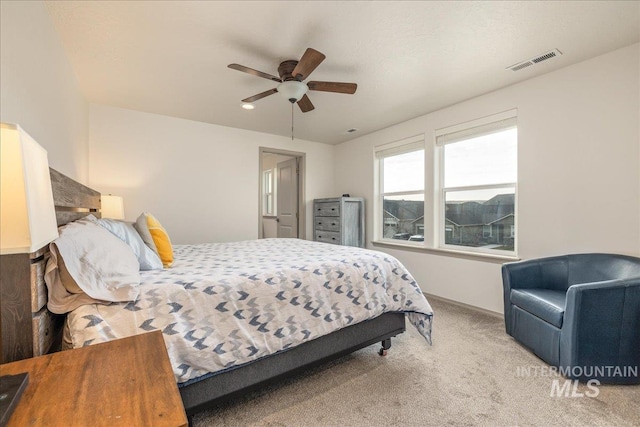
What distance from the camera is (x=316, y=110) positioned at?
357cm

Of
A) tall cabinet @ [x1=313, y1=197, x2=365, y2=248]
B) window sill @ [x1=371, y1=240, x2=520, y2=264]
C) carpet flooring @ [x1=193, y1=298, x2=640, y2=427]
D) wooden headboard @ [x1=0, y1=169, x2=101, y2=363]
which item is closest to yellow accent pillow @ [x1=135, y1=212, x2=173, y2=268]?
wooden headboard @ [x1=0, y1=169, x2=101, y2=363]

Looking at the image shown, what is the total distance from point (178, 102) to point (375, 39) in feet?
7.86

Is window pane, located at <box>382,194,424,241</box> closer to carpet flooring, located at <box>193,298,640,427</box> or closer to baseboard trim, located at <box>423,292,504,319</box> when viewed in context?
baseboard trim, located at <box>423,292,504,319</box>

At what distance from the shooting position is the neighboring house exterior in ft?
10.2

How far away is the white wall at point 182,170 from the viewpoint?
11.3 ft

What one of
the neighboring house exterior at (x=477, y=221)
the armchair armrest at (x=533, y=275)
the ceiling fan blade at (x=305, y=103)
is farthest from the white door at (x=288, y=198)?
the armchair armrest at (x=533, y=275)

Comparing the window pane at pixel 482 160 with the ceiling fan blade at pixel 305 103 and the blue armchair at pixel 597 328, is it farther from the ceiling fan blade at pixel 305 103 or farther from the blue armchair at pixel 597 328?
the ceiling fan blade at pixel 305 103

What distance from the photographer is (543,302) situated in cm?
211

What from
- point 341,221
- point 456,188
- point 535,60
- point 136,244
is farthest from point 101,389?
point 341,221

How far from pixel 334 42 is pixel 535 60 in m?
1.78

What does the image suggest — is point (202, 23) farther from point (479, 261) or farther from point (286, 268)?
point (479, 261)

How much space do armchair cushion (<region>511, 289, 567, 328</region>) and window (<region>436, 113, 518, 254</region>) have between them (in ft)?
2.65

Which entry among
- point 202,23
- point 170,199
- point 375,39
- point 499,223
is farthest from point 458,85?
point 170,199

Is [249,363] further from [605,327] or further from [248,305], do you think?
[605,327]
